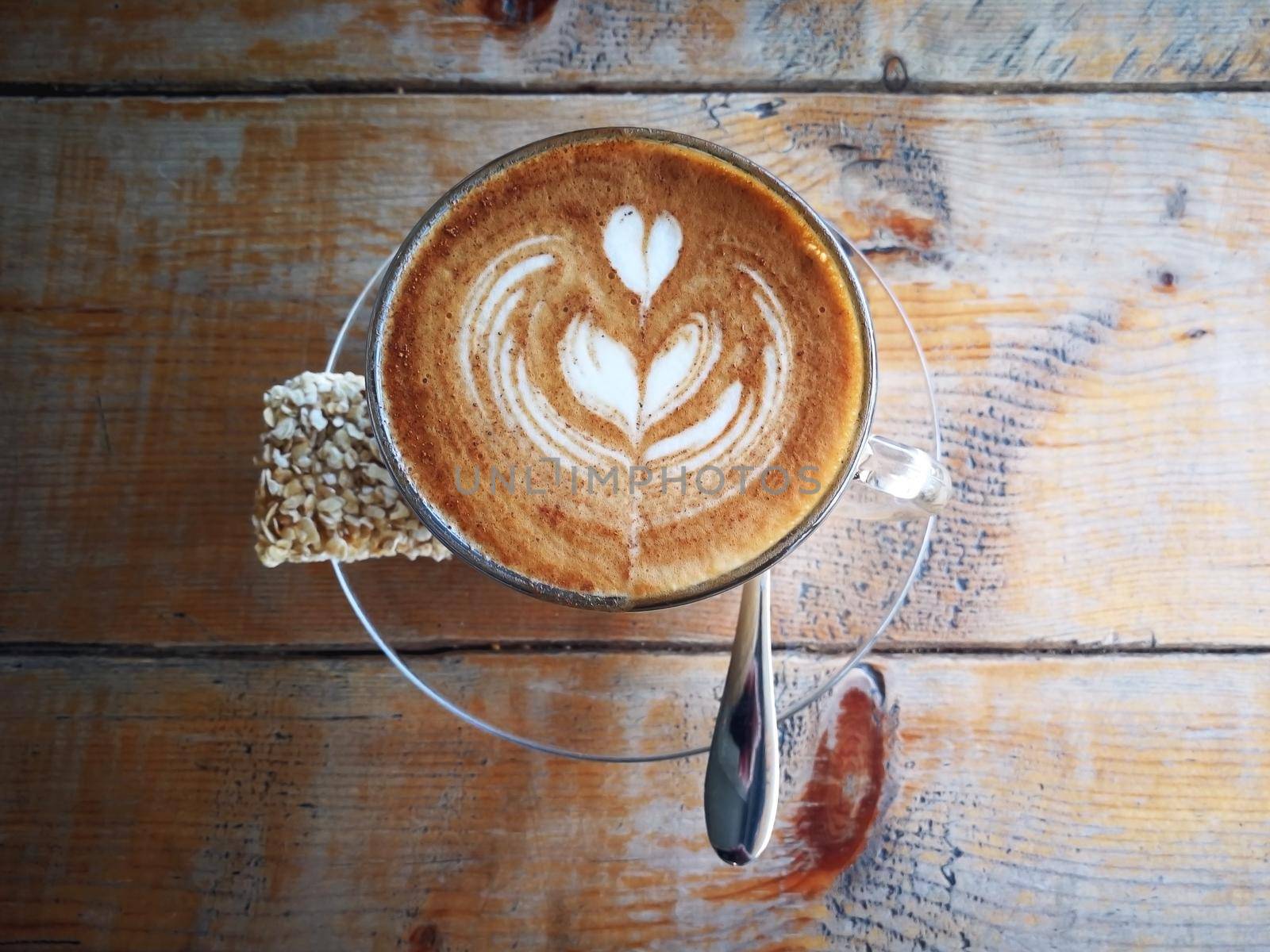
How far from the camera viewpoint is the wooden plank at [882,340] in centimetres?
132

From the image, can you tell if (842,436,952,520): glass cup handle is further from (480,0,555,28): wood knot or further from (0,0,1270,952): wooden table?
(480,0,555,28): wood knot

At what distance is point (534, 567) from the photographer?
102 centimetres

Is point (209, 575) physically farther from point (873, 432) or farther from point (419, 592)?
point (873, 432)

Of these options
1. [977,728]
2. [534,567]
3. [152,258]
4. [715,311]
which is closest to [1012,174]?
[715,311]

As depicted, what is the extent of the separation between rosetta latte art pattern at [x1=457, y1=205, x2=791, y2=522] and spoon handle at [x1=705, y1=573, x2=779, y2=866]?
0.20 meters

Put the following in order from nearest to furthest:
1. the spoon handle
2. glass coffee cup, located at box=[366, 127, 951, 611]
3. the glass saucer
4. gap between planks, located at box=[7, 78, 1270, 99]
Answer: glass coffee cup, located at box=[366, 127, 951, 611]
the spoon handle
the glass saucer
gap between planks, located at box=[7, 78, 1270, 99]

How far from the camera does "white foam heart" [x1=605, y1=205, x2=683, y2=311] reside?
1055mm

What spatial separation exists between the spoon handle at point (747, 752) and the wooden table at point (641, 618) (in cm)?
15

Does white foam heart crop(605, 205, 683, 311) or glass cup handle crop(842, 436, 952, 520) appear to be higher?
white foam heart crop(605, 205, 683, 311)

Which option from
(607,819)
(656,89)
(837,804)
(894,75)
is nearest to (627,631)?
(607,819)

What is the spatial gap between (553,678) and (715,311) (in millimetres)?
547

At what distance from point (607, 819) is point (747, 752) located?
0.28m

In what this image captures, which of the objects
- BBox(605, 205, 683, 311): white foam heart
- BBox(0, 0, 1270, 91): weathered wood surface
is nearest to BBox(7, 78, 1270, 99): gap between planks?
BBox(0, 0, 1270, 91): weathered wood surface

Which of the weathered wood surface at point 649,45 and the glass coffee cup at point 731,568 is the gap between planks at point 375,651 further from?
the weathered wood surface at point 649,45
